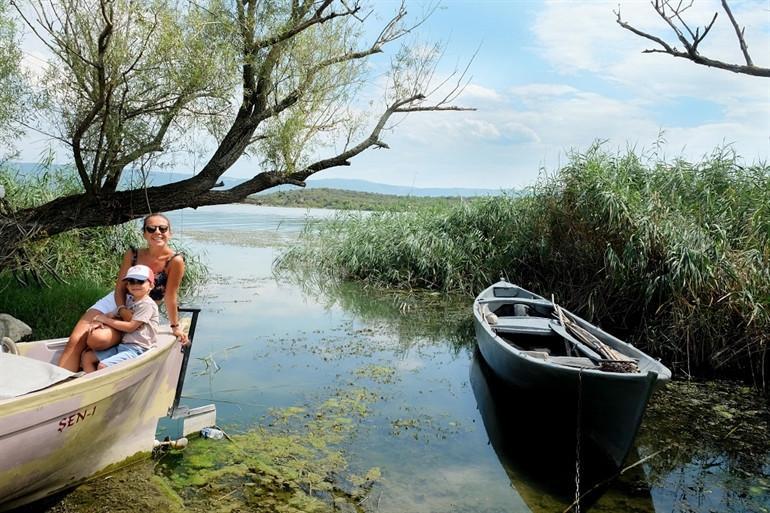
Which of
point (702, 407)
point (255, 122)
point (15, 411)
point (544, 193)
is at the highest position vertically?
point (255, 122)

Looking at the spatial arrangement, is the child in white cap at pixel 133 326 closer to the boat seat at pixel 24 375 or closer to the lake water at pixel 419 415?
the boat seat at pixel 24 375

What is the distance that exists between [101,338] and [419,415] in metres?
3.08

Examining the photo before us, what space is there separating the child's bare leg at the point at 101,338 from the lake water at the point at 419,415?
3.30 feet

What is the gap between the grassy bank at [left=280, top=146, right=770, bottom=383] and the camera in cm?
750

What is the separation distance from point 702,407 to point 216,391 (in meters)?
5.00

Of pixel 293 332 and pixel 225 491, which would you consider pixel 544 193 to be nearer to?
pixel 293 332

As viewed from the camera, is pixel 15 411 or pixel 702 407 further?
pixel 702 407

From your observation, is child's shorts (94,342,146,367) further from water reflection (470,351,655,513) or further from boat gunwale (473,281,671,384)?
boat gunwale (473,281,671,384)

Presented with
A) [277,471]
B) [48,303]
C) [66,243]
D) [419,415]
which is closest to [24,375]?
[277,471]

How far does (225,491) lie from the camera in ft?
13.6

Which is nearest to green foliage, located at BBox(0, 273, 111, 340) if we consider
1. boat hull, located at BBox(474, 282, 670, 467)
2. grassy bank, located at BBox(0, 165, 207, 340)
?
grassy bank, located at BBox(0, 165, 207, 340)

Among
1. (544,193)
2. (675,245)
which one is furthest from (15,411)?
(544,193)

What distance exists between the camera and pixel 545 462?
5055mm

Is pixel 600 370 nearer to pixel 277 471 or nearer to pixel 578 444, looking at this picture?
pixel 578 444
